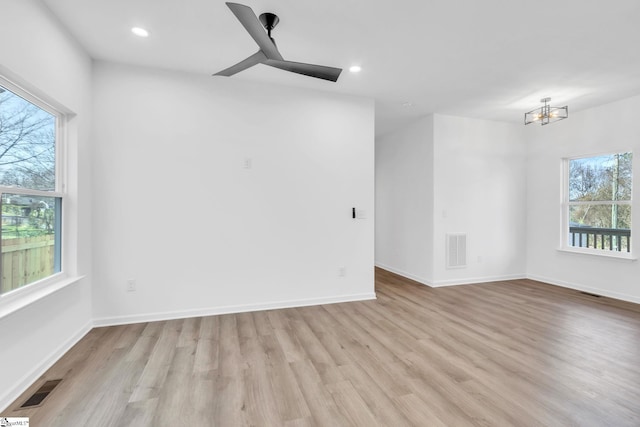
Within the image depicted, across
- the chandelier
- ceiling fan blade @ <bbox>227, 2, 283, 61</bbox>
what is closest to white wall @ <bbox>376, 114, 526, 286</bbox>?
the chandelier

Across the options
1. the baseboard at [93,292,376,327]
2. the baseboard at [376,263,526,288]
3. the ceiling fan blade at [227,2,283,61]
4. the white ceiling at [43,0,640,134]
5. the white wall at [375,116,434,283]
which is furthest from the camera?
the white wall at [375,116,434,283]

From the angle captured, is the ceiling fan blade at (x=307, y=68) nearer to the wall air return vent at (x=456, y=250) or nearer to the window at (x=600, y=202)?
the wall air return vent at (x=456, y=250)

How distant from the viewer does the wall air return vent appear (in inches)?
186

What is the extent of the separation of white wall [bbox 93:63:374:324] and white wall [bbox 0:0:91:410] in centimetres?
23

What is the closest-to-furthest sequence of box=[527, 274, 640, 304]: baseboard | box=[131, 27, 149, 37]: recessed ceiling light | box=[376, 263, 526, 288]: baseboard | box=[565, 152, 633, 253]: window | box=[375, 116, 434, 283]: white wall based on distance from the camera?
box=[131, 27, 149, 37]: recessed ceiling light < box=[527, 274, 640, 304]: baseboard < box=[565, 152, 633, 253]: window < box=[376, 263, 526, 288]: baseboard < box=[375, 116, 434, 283]: white wall

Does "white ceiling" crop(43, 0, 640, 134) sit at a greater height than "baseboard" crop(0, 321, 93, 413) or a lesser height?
greater

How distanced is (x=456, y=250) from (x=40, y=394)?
5.00m

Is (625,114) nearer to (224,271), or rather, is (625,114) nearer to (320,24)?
(320,24)

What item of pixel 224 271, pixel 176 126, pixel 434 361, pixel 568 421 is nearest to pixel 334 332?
pixel 434 361

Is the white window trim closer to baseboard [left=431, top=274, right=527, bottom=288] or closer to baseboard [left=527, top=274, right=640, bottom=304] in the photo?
baseboard [left=431, top=274, right=527, bottom=288]

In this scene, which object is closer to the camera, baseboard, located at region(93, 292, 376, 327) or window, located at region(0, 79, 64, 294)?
window, located at region(0, 79, 64, 294)

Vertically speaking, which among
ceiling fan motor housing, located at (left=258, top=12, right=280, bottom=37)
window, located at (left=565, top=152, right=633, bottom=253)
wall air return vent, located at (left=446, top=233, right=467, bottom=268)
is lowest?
wall air return vent, located at (left=446, top=233, right=467, bottom=268)

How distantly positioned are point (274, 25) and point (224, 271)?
2.52m

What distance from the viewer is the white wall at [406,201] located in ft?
15.6
